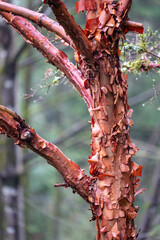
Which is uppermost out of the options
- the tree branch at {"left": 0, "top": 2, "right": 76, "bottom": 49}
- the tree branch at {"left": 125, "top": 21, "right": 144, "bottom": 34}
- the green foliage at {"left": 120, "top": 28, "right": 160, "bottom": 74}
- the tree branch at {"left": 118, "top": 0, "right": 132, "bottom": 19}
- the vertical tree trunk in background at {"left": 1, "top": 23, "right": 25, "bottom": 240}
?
the vertical tree trunk in background at {"left": 1, "top": 23, "right": 25, "bottom": 240}

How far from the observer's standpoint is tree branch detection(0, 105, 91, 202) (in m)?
1.23

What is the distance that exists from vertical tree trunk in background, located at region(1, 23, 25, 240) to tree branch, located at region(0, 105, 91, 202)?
9.52ft

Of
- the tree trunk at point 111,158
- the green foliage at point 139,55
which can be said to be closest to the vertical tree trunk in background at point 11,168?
the green foliage at point 139,55

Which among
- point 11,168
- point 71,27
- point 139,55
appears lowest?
point 71,27

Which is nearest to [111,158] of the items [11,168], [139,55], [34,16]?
[34,16]

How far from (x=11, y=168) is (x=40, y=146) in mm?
3015

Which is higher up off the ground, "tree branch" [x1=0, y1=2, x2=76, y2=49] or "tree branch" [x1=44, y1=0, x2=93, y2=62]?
"tree branch" [x1=0, y1=2, x2=76, y2=49]

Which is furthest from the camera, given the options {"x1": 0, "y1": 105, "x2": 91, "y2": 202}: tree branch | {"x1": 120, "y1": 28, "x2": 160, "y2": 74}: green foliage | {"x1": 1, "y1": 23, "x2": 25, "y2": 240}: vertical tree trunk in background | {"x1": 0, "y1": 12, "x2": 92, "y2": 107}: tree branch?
{"x1": 1, "y1": 23, "x2": 25, "y2": 240}: vertical tree trunk in background

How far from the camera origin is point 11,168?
13.7ft

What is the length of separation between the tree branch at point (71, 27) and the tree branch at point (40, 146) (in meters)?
0.34

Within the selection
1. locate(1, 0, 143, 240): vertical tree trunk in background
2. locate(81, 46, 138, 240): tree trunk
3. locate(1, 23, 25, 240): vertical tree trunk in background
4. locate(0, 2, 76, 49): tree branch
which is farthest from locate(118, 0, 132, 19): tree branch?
locate(1, 23, 25, 240): vertical tree trunk in background

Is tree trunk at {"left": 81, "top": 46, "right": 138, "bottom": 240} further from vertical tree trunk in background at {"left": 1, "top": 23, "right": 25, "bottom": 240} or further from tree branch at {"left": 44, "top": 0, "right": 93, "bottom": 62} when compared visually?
vertical tree trunk in background at {"left": 1, "top": 23, "right": 25, "bottom": 240}

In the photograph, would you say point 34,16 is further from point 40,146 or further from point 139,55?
point 139,55

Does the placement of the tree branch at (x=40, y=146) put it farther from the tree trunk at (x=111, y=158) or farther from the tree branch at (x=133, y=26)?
the tree branch at (x=133, y=26)
